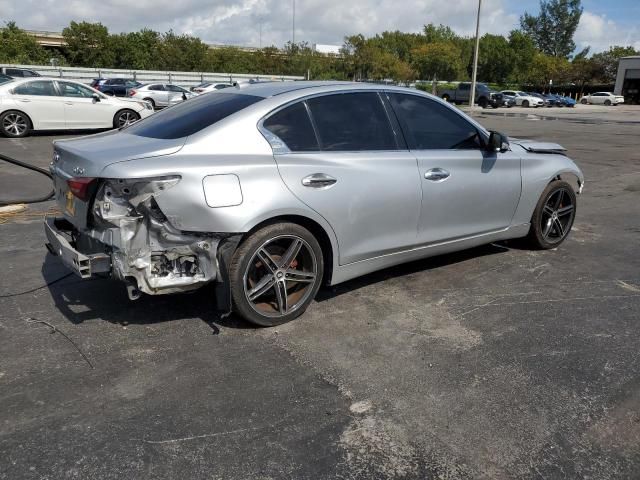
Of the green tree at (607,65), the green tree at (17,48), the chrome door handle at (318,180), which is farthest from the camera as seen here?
the green tree at (607,65)

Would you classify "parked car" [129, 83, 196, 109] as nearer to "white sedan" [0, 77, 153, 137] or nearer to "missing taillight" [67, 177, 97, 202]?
"white sedan" [0, 77, 153, 137]

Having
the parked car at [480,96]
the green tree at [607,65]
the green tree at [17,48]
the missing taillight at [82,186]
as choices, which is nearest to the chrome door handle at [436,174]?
the missing taillight at [82,186]

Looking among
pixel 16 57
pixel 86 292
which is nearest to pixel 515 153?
pixel 86 292

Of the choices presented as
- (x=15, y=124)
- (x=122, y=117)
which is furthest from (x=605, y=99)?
(x=15, y=124)

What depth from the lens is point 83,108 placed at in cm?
1577

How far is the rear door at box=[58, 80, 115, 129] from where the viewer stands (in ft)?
51.0

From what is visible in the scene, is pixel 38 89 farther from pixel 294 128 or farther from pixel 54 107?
pixel 294 128

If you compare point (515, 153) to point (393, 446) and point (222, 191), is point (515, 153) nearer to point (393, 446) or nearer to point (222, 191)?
point (222, 191)

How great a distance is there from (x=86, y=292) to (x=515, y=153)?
3.93 metres

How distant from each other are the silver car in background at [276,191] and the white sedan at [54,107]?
37.2 ft

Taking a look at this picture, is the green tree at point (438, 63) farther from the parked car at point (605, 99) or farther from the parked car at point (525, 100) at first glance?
the parked car at point (525, 100)

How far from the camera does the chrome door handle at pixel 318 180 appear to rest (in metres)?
3.87

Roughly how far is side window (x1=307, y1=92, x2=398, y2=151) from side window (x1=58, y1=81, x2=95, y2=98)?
536 inches

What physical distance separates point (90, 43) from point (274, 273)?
68.1m
